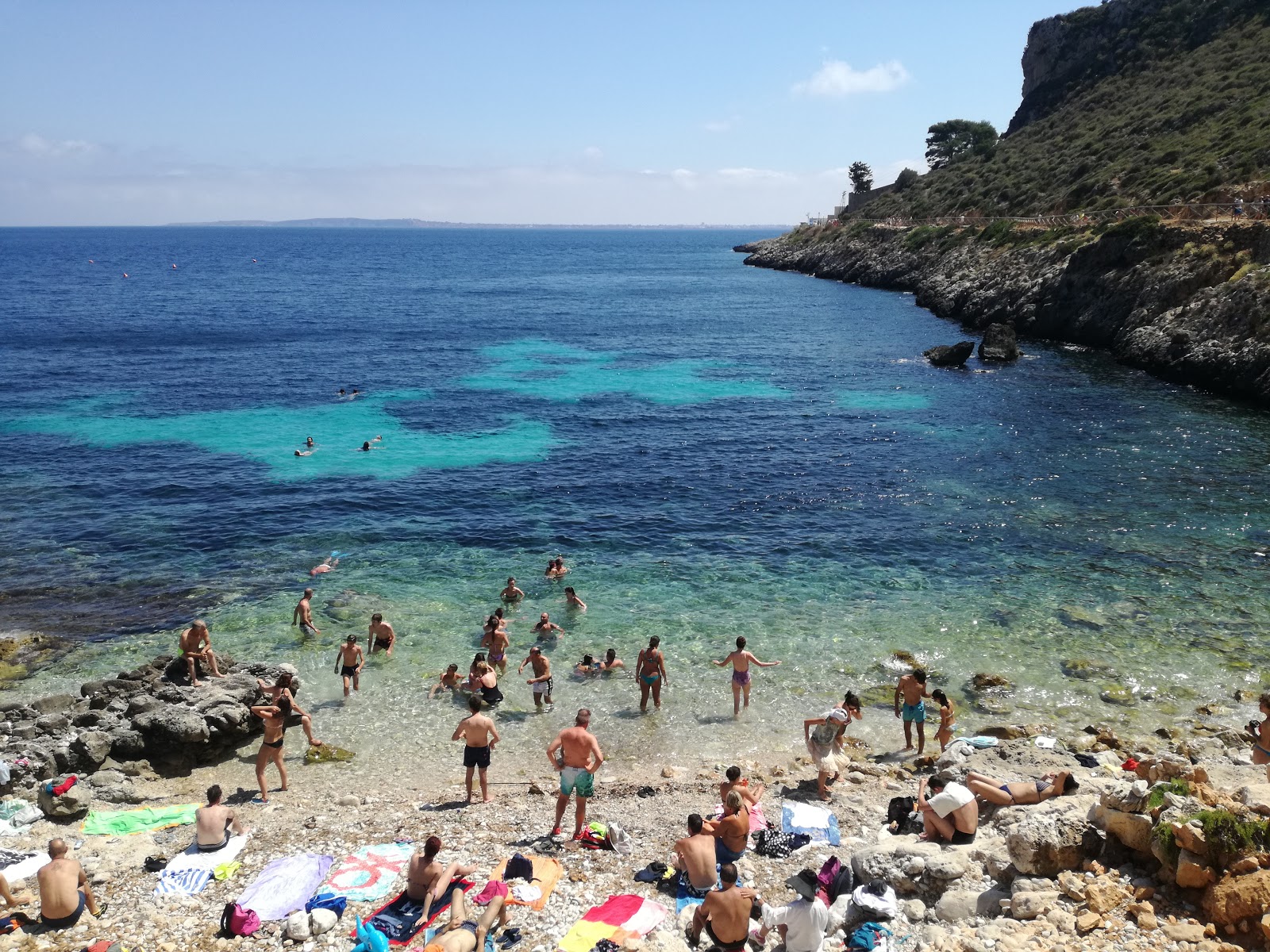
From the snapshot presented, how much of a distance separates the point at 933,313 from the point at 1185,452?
46044mm

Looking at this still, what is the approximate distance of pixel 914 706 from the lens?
17.3 m

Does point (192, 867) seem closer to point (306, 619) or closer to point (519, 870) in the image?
point (519, 870)

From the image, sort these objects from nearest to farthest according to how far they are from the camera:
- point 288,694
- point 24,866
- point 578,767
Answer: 1. point 24,866
2. point 578,767
3. point 288,694

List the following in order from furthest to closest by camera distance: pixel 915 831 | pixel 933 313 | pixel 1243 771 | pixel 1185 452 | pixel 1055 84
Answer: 1. pixel 1055 84
2. pixel 933 313
3. pixel 1185 452
4. pixel 1243 771
5. pixel 915 831

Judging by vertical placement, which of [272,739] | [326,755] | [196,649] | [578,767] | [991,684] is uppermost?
[578,767]

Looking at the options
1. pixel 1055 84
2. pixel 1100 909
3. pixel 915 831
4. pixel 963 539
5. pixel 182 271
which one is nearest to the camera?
pixel 1100 909

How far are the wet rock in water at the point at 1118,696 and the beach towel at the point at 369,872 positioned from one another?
50.5 ft

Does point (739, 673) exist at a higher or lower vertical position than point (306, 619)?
higher

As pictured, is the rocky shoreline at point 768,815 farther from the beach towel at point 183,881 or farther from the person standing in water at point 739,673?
the person standing in water at point 739,673

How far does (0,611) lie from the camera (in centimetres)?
2377

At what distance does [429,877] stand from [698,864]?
3.75 metres

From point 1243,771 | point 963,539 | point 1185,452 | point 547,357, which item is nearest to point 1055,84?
point 547,357

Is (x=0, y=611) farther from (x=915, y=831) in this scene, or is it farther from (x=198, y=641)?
(x=915, y=831)

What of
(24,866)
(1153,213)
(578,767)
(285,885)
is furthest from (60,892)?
(1153,213)
